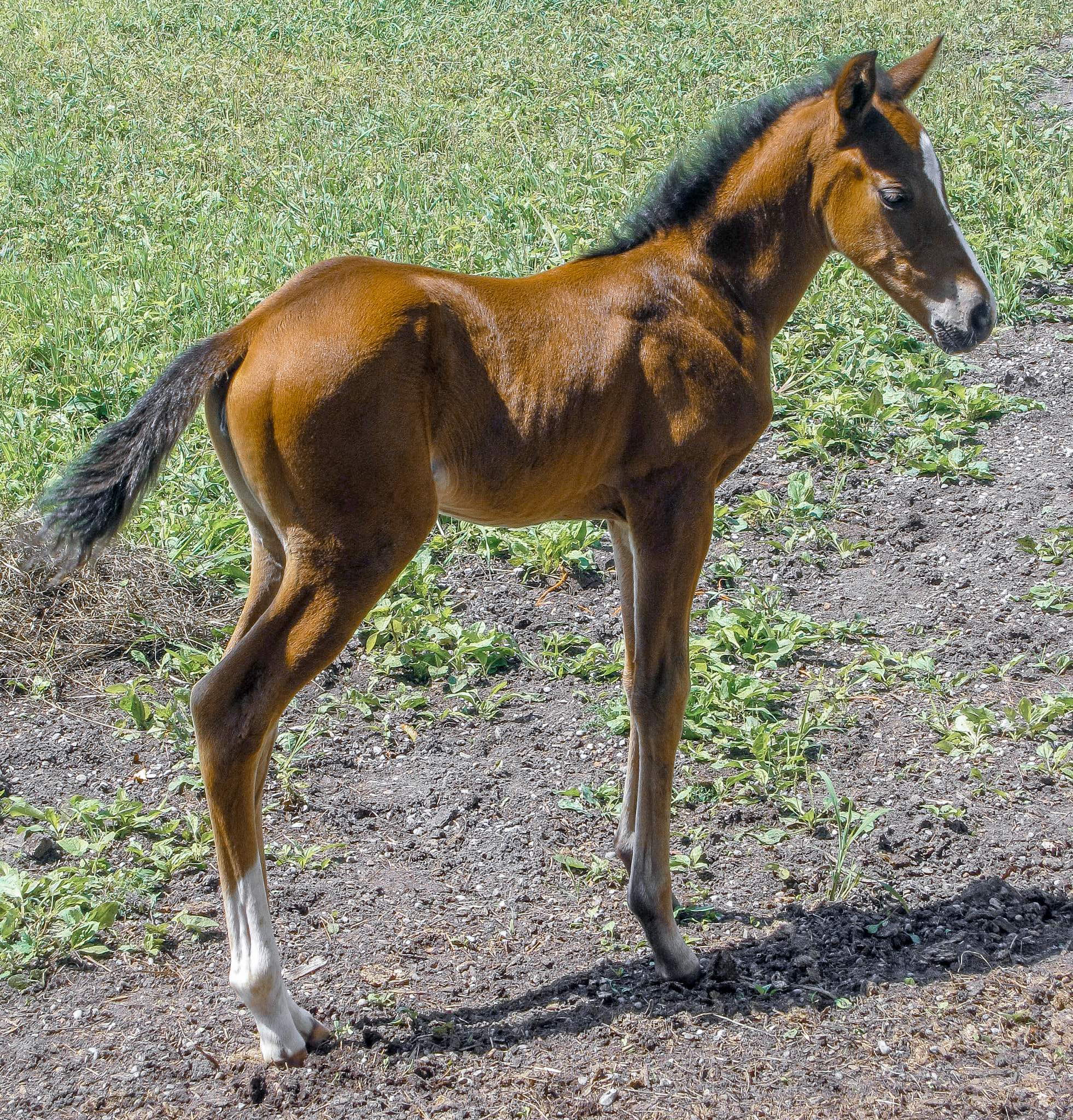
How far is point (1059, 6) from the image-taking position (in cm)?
1161

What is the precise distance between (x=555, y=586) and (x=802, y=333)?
Result: 2.55 metres

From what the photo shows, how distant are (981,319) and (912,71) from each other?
0.77 metres

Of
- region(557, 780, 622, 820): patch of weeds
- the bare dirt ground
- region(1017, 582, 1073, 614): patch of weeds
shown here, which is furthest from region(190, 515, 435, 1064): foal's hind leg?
region(1017, 582, 1073, 614): patch of weeds

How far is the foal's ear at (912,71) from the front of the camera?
3.27m

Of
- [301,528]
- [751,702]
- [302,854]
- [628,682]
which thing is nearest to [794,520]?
[751,702]

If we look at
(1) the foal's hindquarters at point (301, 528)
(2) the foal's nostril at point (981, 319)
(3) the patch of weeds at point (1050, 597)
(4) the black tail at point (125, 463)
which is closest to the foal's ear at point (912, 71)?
(2) the foal's nostril at point (981, 319)

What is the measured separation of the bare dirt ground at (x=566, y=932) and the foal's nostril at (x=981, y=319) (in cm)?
154

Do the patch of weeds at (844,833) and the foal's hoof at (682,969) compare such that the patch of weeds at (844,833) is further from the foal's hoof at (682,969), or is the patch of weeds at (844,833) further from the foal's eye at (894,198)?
the foal's eye at (894,198)

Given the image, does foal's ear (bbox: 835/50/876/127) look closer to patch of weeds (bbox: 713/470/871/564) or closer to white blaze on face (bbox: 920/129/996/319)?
white blaze on face (bbox: 920/129/996/319)

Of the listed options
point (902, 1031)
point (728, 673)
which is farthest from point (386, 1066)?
point (728, 673)

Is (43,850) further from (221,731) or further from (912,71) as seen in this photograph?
→ (912,71)

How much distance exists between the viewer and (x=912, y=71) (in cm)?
330

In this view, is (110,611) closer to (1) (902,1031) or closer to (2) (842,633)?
(2) (842,633)

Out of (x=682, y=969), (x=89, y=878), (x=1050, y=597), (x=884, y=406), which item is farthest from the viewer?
(x=884, y=406)
